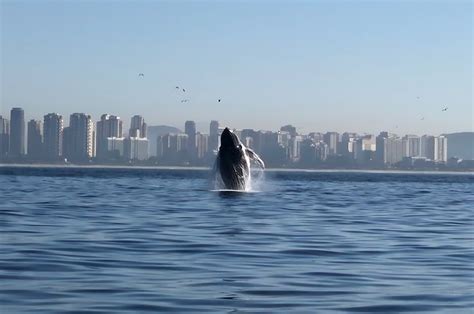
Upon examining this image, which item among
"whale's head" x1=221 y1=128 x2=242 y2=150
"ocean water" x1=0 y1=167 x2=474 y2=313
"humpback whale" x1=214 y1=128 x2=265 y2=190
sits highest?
"whale's head" x1=221 y1=128 x2=242 y2=150

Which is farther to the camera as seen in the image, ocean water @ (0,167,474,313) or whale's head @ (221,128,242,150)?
whale's head @ (221,128,242,150)

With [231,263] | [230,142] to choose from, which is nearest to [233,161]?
[230,142]

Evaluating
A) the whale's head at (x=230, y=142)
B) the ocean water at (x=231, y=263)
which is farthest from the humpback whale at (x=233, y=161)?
the ocean water at (x=231, y=263)

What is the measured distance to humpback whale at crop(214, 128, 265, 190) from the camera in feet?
149

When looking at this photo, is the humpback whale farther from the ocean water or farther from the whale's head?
the ocean water

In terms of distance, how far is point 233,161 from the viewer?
153 feet

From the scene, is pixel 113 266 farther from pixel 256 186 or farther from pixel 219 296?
pixel 256 186

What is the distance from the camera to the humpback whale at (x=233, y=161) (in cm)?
4550

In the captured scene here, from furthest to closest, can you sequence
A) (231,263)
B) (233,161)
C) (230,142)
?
(233,161), (230,142), (231,263)

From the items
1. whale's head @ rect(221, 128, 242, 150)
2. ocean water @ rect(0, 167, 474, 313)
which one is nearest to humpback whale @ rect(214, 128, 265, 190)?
whale's head @ rect(221, 128, 242, 150)

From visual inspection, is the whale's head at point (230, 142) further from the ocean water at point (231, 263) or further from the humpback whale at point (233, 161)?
the ocean water at point (231, 263)

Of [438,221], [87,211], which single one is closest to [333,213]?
[438,221]

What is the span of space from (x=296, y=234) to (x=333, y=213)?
10398 millimetres

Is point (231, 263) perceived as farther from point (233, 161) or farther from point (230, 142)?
point (233, 161)
